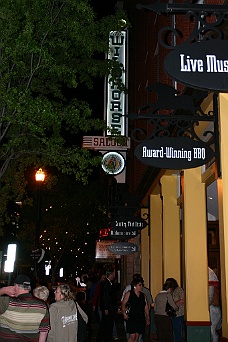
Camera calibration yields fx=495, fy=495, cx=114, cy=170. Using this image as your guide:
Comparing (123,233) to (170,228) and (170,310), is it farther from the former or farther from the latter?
(170,310)

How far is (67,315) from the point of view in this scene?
6949 mm


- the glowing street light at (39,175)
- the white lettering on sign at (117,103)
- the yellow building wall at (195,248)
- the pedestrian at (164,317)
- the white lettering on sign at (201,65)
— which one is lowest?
the pedestrian at (164,317)

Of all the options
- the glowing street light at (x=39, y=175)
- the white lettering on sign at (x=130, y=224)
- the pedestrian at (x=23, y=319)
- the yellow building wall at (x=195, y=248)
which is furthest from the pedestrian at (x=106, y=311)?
the glowing street light at (x=39, y=175)

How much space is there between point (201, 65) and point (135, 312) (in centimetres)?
740

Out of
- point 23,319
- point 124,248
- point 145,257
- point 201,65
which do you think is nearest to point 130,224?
point 124,248

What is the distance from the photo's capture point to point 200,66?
522 centimetres

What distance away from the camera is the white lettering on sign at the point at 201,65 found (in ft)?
17.1

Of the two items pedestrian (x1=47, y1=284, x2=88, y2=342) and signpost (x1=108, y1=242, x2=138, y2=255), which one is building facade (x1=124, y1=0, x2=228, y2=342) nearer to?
signpost (x1=108, y1=242, x2=138, y2=255)

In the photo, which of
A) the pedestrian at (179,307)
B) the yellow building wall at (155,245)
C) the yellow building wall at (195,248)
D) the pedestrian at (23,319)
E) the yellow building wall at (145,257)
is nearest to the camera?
the pedestrian at (23,319)

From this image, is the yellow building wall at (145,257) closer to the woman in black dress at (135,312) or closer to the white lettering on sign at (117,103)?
the white lettering on sign at (117,103)

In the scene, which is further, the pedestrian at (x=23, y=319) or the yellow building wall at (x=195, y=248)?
the yellow building wall at (x=195, y=248)

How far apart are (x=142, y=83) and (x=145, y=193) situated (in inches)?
207

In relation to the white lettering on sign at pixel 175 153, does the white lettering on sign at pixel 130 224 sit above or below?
above

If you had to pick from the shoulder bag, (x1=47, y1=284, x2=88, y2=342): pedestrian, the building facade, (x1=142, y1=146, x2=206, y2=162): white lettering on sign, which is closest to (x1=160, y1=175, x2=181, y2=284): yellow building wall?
the building facade
